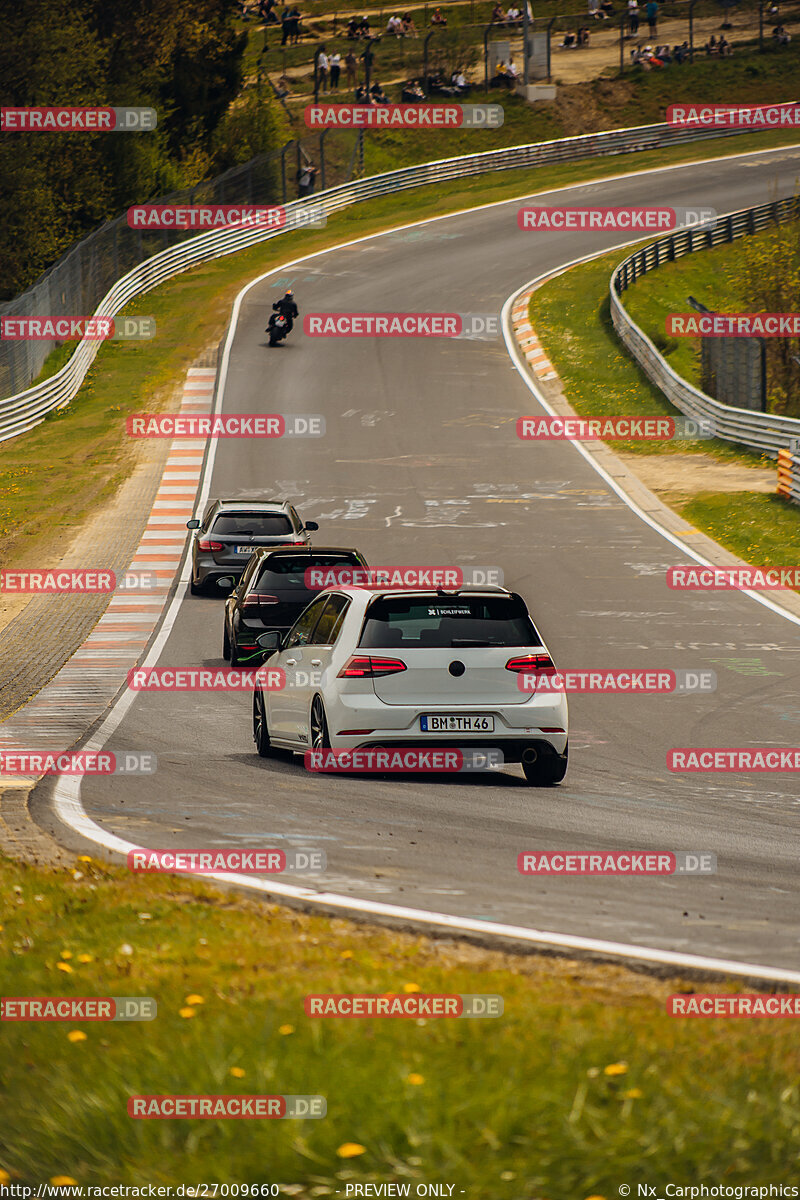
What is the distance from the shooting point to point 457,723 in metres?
11.2

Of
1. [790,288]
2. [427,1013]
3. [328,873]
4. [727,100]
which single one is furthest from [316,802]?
[727,100]

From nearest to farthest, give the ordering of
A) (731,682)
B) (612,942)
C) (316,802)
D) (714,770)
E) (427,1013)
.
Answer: (427,1013) → (612,942) → (316,802) → (714,770) → (731,682)

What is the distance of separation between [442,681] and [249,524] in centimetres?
1361

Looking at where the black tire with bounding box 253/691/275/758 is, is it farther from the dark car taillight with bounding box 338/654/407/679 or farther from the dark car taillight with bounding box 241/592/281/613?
the dark car taillight with bounding box 241/592/281/613

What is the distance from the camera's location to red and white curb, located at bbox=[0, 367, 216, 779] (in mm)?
13934

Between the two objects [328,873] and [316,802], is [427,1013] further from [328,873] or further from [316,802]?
[316,802]

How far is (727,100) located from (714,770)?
2992 inches

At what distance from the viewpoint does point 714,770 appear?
11.9 metres

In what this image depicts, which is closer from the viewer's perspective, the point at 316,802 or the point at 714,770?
the point at 316,802
